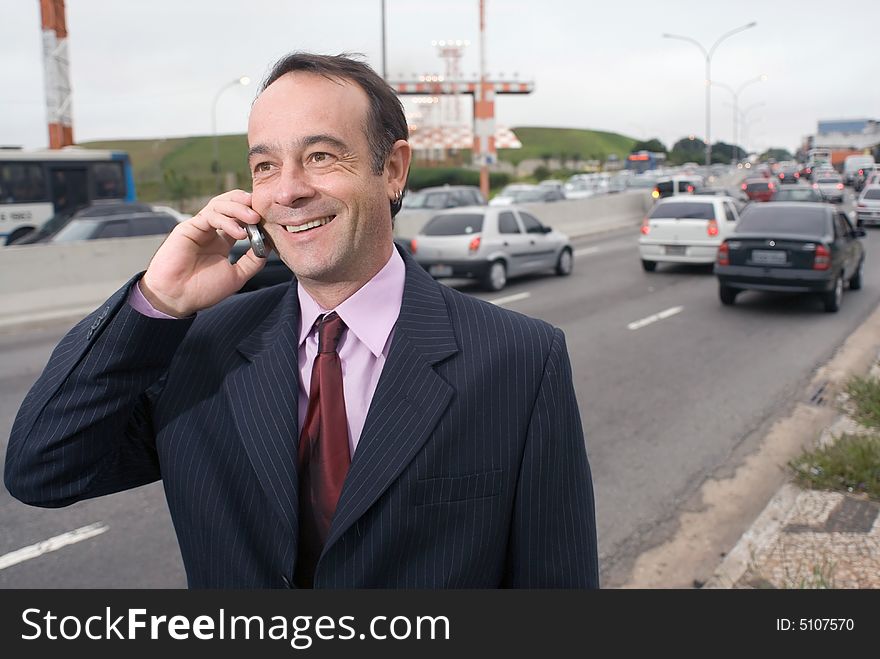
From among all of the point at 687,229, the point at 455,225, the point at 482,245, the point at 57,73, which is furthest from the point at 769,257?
the point at 57,73

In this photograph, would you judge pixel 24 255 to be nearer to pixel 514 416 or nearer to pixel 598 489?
pixel 598 489

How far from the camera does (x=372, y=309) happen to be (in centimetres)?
179

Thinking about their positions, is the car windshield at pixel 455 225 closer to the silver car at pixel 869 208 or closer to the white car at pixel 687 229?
the white car at pixel 687 229

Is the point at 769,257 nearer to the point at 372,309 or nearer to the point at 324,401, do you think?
the point at 372,309

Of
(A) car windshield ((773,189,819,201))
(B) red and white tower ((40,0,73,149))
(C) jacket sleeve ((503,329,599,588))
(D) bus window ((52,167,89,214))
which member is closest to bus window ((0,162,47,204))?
(D) bus window ((52,167,89,214))

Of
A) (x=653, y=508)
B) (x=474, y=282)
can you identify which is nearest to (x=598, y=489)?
(x=653, y=508)

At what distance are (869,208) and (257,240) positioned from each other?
31.2m

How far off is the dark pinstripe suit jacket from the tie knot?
0.07 meters

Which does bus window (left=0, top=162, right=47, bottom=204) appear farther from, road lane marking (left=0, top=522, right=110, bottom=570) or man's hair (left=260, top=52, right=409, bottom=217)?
man's hair (left=260, top=52, right=409, bottom=217)

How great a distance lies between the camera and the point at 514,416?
1.70 meters

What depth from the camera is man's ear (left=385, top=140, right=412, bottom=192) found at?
1.80 m

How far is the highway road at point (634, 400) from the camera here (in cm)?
Answer: 491

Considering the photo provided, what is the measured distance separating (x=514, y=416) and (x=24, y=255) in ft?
44.9

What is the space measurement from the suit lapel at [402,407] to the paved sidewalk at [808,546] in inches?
117
